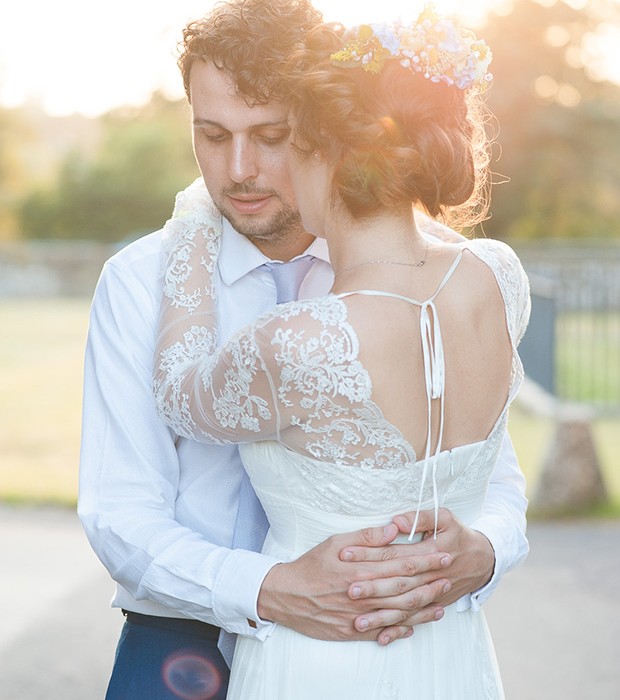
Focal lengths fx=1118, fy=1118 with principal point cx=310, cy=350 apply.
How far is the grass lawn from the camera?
324 inches

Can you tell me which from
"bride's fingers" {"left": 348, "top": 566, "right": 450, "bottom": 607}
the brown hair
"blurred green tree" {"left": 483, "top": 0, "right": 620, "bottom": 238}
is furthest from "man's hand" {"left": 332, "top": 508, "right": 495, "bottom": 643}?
"blurred green tree" {"left": 483, "top": 0, "right": 620, "bottom": 238}

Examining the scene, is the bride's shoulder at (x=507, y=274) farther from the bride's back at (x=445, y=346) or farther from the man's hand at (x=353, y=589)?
the man's hand at (x=353, y=589)

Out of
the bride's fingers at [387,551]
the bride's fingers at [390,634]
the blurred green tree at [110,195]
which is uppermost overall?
the bride's fingers at [387,551]

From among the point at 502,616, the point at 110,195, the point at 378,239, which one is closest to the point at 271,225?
the point at 378,239

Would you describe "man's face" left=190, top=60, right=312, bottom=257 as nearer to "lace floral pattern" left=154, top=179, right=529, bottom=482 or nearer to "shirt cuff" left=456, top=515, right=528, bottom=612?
"lace floral pattern" left=154, top=179, right=529, bottom=482

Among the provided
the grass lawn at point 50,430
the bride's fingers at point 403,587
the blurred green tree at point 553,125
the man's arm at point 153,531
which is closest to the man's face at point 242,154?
the man's arm at point 153,531

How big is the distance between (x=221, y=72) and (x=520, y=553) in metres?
1.35

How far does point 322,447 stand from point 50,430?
29.1ft

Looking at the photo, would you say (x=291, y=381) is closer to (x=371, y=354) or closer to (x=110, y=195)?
(x=371, y=354)

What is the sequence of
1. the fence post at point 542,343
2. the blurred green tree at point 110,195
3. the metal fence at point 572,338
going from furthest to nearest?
the blurred green tree at point 110,195 → the metal fence at point 572,338 → the fence post at point 542,343

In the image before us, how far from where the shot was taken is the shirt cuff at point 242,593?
91.2 inches

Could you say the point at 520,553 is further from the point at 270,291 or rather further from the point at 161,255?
the point at 161,255

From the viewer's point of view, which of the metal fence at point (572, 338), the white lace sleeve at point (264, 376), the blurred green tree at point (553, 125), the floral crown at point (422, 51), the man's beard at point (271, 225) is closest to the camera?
the white lace sleeve at point (264, 376)

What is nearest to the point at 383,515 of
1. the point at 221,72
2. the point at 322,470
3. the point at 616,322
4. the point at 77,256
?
the point at 322,470
